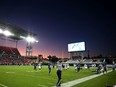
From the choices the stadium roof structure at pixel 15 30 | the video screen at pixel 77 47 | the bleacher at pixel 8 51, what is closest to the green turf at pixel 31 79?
the stadium roof structure at pixel 15 30

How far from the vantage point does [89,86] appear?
44.2 ft

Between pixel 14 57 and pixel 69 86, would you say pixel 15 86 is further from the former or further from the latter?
pixel 14 57

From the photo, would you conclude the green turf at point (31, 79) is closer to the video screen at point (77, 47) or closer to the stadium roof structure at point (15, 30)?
the stadium roof structure at point (15, 30)

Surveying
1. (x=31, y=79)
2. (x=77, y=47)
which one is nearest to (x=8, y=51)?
(x=77, y=47)

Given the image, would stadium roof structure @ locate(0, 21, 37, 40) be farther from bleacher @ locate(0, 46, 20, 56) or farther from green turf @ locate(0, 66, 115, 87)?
green turf @ locate(0, 66, 115, 87)

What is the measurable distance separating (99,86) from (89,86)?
936 millimetres

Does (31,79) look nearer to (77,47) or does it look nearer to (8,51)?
(77,47)

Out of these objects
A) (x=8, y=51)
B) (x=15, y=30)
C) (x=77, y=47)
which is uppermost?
(x=15, y=30)

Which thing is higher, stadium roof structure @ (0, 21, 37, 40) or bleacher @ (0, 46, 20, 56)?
stadium roof structure @ (0, 21, 37, 40)

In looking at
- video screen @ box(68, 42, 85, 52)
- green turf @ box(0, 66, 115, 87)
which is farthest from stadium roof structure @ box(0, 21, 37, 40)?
green turf @ box(0, 66, 115, 87)

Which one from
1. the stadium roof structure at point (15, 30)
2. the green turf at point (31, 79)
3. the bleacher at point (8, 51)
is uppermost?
the stadium roof structure at point (15, 30)

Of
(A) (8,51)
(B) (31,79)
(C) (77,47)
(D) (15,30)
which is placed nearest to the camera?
(B) (31,79)

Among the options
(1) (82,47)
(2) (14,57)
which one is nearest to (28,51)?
(2) (14,57)

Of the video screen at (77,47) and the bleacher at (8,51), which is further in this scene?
the bleacher at (8,51)
